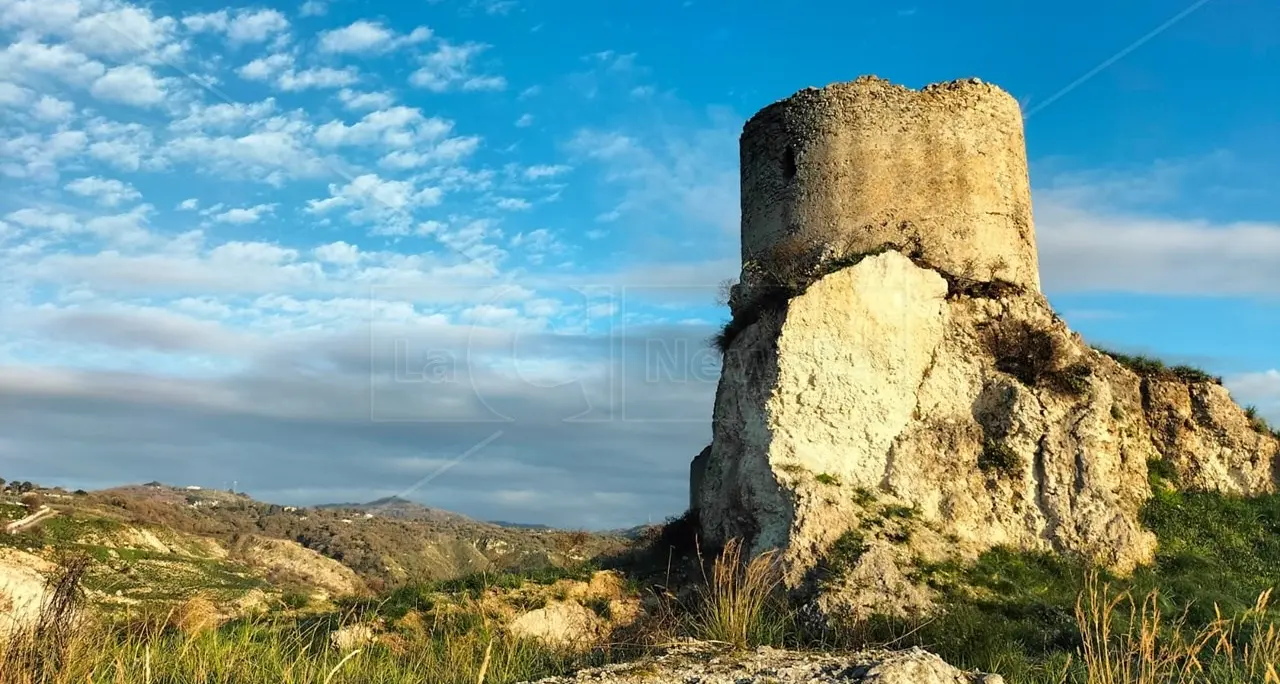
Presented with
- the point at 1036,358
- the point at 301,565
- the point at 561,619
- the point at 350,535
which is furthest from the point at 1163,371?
the point at 350,535

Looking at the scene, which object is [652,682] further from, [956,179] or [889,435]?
[956,179]

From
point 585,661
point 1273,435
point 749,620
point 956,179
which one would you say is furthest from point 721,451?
point 1273,435

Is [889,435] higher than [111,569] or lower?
higher

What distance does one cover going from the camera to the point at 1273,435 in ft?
51.7

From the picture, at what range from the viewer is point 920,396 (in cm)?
1477

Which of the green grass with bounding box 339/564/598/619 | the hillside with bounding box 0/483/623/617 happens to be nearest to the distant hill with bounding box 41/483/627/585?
the hillside with bounding box 0/483/623/617

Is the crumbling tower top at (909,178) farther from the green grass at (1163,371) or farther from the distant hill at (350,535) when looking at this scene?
the distant hill at (350,535)

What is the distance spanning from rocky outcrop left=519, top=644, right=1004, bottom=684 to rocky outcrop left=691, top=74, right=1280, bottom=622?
23.4 feet

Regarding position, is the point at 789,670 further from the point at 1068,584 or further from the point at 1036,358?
the point at 1036,358

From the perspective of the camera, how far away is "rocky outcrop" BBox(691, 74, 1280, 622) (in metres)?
13.6

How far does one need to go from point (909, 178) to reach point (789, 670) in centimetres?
1215

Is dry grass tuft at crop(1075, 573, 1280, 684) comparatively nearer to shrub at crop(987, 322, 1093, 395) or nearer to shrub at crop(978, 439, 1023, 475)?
shrub at crop(978, 439, 1023, 475)

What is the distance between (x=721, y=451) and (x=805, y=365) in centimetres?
228

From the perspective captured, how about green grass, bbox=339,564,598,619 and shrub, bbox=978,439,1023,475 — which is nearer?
green grass, bbox=339,564,598,619
